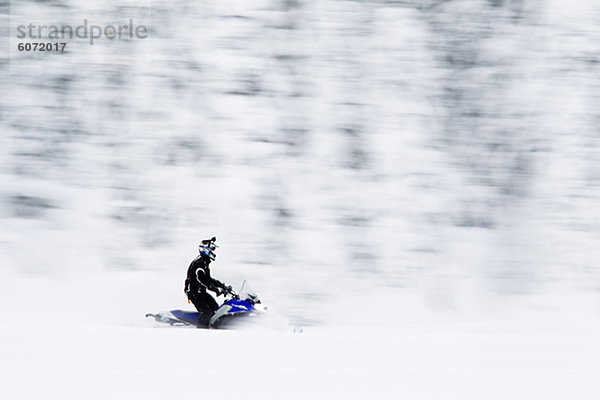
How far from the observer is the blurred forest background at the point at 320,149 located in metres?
8.81

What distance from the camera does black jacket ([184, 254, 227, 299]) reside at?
6.33 m

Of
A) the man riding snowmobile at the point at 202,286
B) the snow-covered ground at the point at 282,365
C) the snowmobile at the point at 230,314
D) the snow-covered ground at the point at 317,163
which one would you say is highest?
the snow-covered ground at the point at 317,163

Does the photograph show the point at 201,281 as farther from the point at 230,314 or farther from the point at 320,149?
the point at 320,149

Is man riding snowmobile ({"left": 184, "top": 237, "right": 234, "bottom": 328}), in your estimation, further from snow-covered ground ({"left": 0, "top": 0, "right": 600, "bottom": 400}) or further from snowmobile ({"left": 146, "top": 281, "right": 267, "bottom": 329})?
snow-covered ground ({"left": 0, "top": 0, "right": 600, "bottom": 400})

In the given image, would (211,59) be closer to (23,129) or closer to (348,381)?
(23,129)

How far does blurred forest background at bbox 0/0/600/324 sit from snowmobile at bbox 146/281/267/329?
2.16 meters

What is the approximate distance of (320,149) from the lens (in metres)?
9.42

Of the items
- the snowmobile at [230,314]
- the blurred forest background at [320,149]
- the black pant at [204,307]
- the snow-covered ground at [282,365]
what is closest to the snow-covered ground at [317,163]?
the blurred forest background at [320,149]

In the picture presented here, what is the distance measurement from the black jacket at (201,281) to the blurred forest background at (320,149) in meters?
2.29

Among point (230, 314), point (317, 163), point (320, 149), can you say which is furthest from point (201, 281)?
point (320, 149)

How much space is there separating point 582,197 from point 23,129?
8006 millimetres

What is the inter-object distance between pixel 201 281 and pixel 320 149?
12.0 ft

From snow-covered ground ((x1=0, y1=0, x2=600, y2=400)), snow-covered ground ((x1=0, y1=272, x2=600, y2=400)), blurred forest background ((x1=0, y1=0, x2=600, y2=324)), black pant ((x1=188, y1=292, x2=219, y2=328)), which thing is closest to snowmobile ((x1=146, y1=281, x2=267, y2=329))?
black pant ((x1=188, y1=292, x2=219, y2=328))

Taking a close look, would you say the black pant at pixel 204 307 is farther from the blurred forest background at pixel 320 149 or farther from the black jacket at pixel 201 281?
the blurred forest background at pixel 320 149
